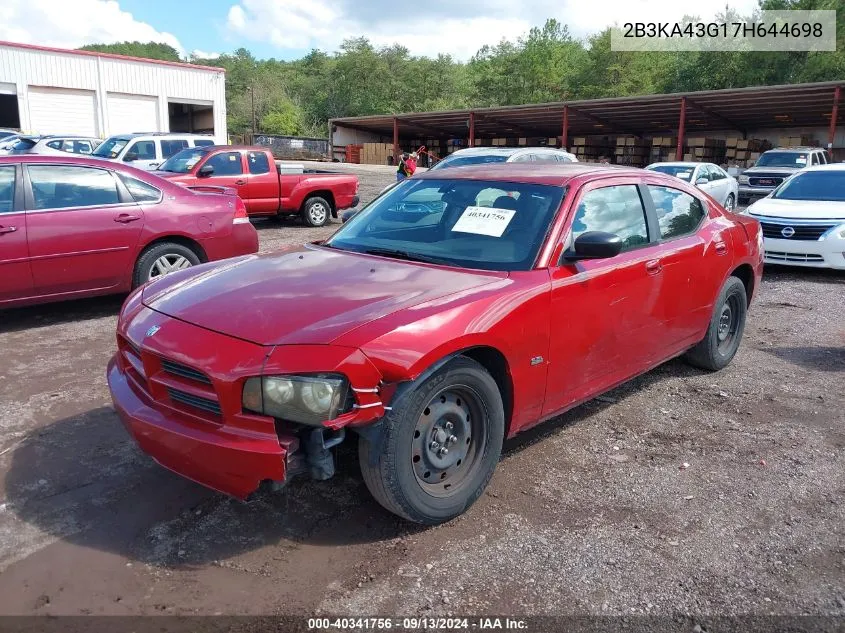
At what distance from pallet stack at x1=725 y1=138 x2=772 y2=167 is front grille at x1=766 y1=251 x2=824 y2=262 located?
24.8 metres

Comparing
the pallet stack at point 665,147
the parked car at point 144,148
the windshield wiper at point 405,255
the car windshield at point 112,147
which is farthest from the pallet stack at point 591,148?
the windshield wiper at point 405,255

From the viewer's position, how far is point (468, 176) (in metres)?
4.30

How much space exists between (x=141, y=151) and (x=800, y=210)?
1397 cm

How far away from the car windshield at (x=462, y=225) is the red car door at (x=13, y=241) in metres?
3.32

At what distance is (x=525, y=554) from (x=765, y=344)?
446 cm

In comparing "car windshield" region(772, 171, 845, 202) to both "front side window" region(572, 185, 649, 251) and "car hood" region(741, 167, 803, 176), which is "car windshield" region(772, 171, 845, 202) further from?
"car hood" region(741, 167, 803, 176)

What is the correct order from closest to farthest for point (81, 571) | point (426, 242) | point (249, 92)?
1. point (81, 571)
2. point (426, 242)
3. point (249, 92)

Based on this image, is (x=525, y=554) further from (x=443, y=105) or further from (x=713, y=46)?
(x=443, y=105)

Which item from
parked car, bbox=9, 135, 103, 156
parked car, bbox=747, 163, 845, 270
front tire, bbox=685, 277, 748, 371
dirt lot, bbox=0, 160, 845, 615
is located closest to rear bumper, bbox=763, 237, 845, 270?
parked car, bbox=747, 163, 845, 270

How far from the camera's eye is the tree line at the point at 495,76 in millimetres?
44500

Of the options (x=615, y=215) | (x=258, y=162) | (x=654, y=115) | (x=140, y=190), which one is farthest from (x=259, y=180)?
(x=654, y=115)

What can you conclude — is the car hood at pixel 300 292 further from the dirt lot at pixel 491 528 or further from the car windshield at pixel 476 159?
the car windshield at pixel 476 159

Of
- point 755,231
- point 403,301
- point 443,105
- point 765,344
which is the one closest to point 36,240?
point 403,301

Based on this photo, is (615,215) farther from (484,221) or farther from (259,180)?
(259,180)
